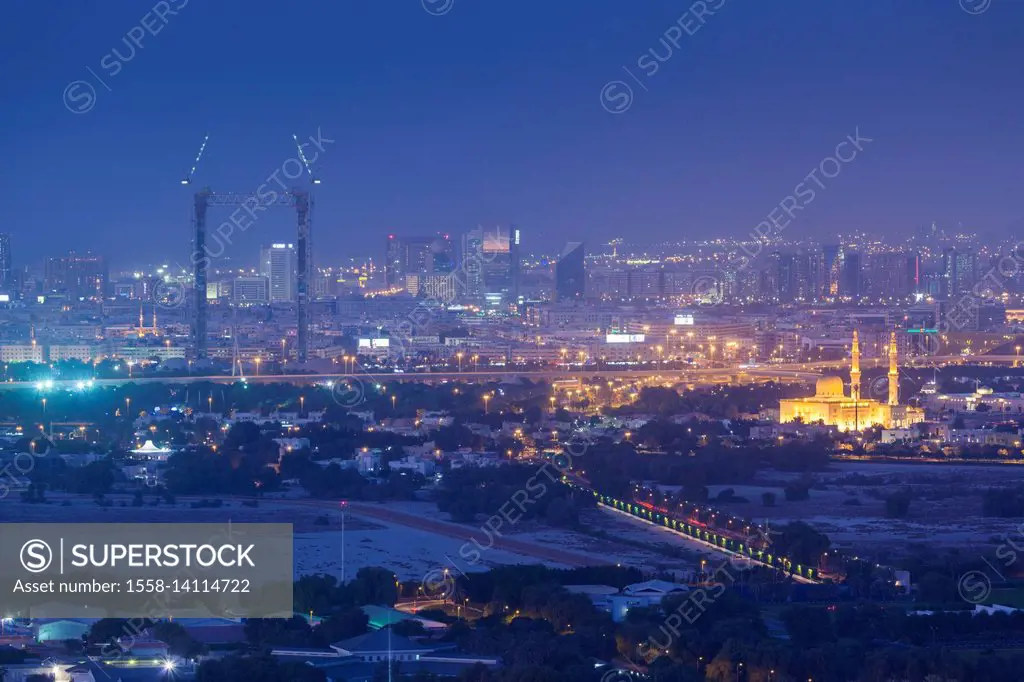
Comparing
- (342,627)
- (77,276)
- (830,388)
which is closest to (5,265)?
(77,276)

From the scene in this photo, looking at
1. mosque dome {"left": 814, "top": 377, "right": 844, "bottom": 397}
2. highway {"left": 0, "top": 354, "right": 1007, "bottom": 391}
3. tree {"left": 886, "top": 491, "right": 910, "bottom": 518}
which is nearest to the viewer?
tree {"left": 886, "top": 491, "right": 910, "bottom": 518}

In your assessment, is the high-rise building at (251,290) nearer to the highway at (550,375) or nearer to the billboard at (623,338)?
the billboard at (623,338)

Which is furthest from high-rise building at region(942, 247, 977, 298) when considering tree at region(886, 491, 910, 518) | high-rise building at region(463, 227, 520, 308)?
Result: tree at region(886, 491, 910, 518)

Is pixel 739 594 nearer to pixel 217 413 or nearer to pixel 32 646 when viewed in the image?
pixel 32 646

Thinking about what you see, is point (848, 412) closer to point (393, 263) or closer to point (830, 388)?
point (830, 388)

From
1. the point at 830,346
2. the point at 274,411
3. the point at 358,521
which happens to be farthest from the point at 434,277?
the point at 358,521

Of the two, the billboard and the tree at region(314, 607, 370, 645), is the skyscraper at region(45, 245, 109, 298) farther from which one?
the tree at region(314, 607, 370, 645)
